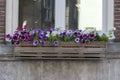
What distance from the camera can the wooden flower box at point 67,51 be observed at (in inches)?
245

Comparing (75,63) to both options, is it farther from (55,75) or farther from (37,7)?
(37,7)

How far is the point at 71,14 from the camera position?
22.1ft

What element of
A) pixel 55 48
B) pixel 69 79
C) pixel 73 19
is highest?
pixel 73 19

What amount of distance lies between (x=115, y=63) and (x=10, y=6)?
1.85 metres

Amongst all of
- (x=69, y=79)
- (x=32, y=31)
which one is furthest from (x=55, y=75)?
(x=32, y=31)

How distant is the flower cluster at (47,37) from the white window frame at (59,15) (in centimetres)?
28

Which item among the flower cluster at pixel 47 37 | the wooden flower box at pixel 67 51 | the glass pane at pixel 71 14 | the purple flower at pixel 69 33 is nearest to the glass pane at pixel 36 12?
the glass pane at pixel 71 14

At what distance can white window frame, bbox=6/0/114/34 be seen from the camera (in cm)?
654

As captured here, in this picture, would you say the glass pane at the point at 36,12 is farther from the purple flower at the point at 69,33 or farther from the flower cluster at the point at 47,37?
the purple flower at the point at 69,33

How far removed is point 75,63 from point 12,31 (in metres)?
1.10

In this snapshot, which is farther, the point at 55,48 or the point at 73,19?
the point at 73,19

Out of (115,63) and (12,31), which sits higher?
(12,31)

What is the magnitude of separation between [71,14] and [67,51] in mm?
759

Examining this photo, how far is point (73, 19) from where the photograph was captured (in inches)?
265
